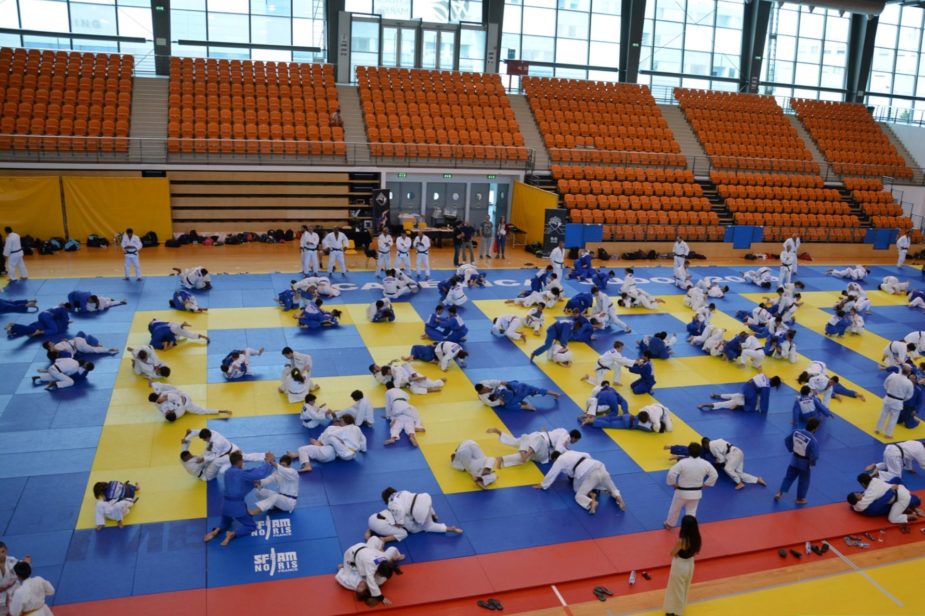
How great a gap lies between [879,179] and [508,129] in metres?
18.7

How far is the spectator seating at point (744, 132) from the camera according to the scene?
111 feet

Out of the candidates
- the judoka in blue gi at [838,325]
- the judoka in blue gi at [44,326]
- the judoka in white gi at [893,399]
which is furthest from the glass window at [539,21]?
the judoka in white gi at [893,399]

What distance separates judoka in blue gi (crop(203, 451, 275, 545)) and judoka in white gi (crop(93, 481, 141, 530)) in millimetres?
1219

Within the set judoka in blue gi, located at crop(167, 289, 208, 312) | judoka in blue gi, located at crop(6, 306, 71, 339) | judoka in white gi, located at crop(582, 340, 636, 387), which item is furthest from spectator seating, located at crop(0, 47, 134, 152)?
judoka in white gi, located at crop(582, 340, 636, 387)

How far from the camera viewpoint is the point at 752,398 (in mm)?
13859

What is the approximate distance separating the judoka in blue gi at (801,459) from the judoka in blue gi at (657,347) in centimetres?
536

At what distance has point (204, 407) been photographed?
12.9 metres

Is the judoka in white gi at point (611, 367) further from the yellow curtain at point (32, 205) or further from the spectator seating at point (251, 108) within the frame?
the yellow curtain at point (32, 205)

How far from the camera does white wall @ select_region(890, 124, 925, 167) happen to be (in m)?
37.0

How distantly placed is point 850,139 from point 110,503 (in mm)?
38690

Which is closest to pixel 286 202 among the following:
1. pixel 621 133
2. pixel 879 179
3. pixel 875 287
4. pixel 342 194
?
pixel 342 194

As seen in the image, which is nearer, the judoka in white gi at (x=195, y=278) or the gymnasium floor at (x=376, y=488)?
the gymnasium floor at (x=376, y=488)

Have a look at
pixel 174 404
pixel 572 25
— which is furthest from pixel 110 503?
pixel 572 25

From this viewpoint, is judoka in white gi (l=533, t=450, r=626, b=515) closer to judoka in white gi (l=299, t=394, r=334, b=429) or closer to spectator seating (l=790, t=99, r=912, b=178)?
judoka in white gi (l=299, t=394, r=334, b=429)
